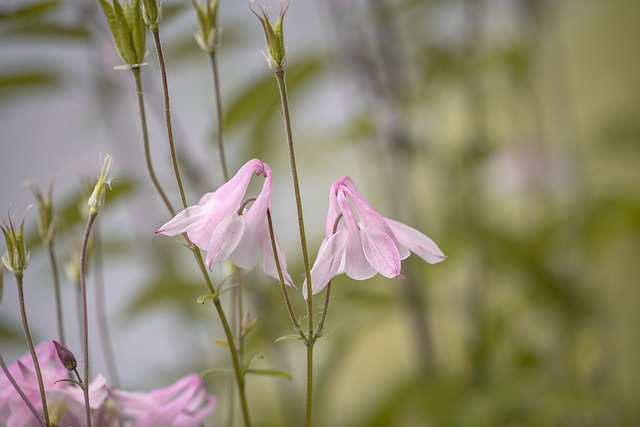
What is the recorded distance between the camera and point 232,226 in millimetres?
193

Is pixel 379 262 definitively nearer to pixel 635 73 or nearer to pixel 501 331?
pixel 501 331

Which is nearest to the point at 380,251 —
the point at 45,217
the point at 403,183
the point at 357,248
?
the point at 357,248

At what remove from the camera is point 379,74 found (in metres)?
0.60

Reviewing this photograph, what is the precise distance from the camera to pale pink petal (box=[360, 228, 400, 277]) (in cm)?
Result: 19

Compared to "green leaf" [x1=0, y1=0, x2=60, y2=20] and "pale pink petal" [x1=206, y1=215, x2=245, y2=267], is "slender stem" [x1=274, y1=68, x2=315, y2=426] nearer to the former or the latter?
"pale pink petal" [x1=206, y1=215, x2=245, y2=267]

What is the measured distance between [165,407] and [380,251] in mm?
89

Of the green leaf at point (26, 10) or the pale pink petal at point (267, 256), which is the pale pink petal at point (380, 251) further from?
the green leaf at point (26, 10)

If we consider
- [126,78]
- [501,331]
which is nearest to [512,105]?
[501,331]

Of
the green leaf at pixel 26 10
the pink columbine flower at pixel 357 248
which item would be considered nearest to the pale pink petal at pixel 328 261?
the pink columbine flower at pixel 357 248

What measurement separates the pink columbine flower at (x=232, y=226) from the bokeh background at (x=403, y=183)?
7 cm

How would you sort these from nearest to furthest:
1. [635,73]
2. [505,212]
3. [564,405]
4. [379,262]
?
[379,262], [564,405], [635,73], [505,212]

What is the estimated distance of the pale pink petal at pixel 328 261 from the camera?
19 cm

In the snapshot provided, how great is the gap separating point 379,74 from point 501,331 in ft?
0.80

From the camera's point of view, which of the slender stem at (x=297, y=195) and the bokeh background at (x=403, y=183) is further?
the bokeh background at (x=403, y=183)
